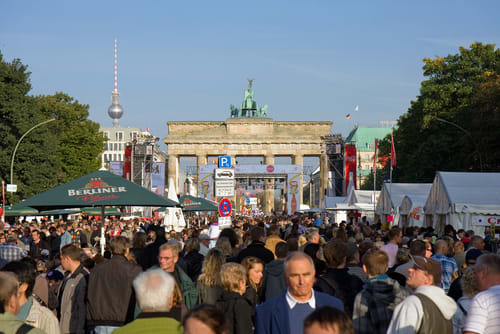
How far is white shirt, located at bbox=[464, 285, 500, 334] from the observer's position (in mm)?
5008

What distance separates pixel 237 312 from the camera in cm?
686

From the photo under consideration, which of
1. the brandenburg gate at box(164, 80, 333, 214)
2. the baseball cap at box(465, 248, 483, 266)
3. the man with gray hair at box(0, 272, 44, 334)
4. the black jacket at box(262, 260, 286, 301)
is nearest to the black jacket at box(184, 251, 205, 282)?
the black jacket at box(262, 260, 286, 301)

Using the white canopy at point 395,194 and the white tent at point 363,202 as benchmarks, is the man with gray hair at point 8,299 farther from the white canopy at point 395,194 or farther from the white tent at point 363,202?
the white tent at point 363,202

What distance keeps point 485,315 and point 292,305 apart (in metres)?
1.26

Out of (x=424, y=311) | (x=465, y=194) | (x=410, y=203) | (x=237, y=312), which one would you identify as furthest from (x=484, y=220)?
(x=424, y=311)

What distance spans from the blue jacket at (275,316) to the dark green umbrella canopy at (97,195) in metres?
7.29

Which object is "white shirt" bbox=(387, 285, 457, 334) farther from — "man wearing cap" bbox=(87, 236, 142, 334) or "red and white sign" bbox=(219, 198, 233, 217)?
"red and white sign" bbox=(219, 198, 233, 217)

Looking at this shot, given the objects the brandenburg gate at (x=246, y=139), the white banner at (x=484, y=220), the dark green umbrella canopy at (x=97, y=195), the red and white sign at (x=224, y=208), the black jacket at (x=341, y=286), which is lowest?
the black jacket at (x=341, y=286)

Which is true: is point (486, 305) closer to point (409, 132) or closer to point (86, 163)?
point (409, 132)

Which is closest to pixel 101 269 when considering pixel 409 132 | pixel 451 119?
pixel 451 119

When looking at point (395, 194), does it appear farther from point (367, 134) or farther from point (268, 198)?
point (367, 134)

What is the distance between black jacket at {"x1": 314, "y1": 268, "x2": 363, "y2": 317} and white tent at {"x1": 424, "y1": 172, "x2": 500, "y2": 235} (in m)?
15.6

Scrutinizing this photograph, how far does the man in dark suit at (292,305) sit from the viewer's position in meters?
5.15

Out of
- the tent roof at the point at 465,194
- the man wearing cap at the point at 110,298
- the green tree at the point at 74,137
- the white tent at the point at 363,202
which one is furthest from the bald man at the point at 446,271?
the green tree at the point at 74,137
